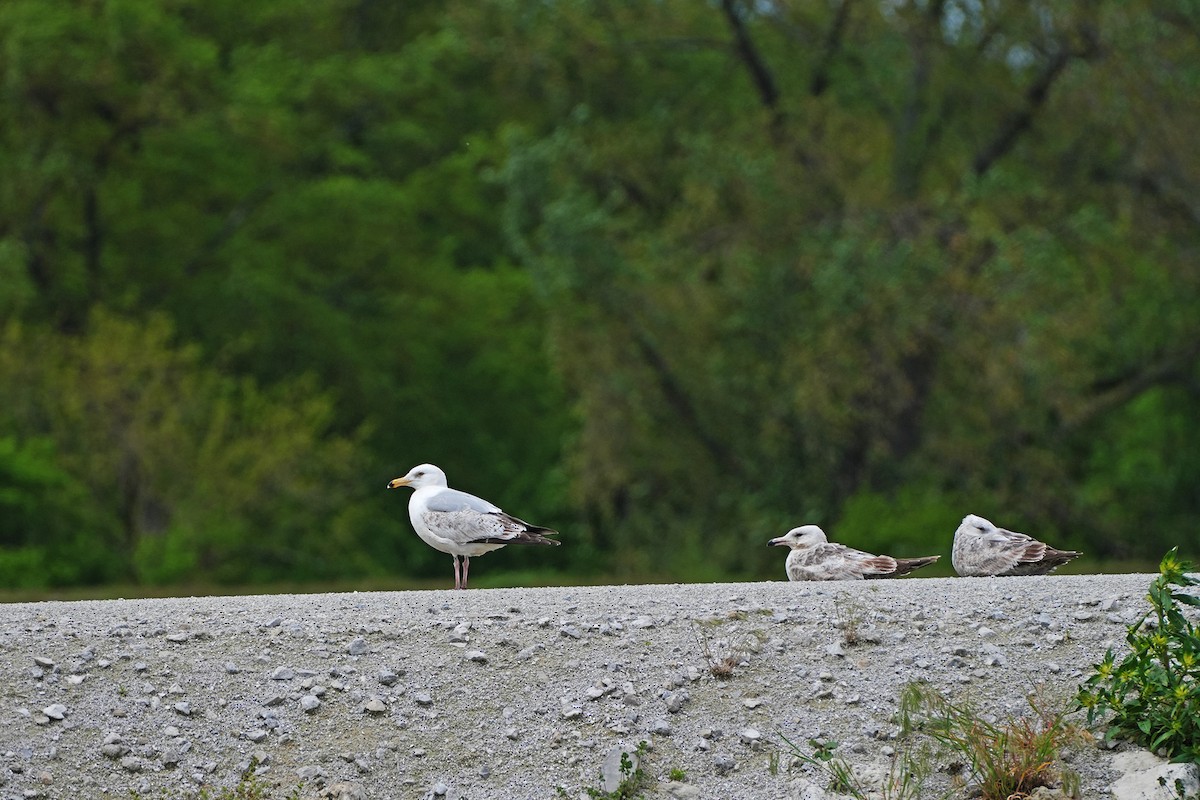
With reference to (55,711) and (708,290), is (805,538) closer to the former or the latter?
(55,711)

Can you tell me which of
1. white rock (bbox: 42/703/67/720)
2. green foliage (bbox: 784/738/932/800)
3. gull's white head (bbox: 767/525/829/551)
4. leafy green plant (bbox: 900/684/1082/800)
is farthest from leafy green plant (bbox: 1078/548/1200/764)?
white rock (bbox: 42/703/67/720)

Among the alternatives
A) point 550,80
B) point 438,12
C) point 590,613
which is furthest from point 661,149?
point 590,613

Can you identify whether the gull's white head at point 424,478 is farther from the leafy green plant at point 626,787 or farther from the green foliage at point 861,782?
the green foliage at point 861,782

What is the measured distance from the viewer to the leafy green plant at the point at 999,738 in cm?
814

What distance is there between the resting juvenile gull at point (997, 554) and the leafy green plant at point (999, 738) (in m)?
2.51

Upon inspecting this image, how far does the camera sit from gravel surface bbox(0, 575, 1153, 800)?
8352 mm

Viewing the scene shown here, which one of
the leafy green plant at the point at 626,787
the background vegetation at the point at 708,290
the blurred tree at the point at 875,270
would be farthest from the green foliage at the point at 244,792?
the blurred tree at the point at 875,270

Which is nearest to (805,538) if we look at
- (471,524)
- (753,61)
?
(471,524)

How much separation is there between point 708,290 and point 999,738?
18.3 meters

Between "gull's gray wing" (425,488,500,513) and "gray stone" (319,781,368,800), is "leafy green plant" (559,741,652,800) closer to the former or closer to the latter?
"gray stone" (319,781,368,800)

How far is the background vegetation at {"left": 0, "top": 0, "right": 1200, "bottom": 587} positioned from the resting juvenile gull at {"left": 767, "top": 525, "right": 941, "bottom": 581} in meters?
11.9

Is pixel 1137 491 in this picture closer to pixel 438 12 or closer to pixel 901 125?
pixel 901 125

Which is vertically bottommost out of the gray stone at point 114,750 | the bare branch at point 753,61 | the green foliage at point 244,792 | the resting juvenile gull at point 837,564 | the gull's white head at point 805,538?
the green foliage at point 244,792

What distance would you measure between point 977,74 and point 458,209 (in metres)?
12.6
